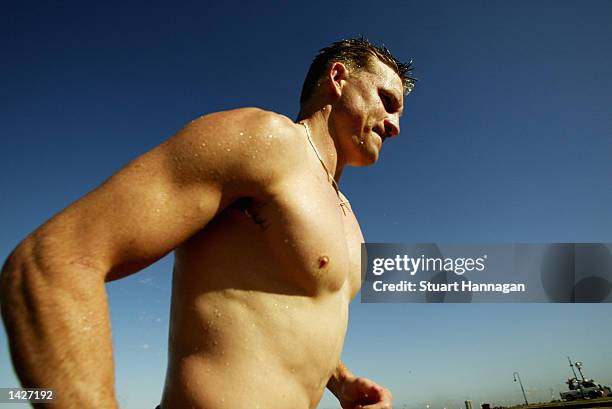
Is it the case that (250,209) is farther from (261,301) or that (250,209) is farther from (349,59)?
(349,59)

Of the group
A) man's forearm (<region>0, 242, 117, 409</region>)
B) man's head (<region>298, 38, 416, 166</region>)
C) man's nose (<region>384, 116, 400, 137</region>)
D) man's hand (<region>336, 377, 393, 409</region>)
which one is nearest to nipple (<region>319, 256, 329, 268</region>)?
man's forearm (<region>0, 242, 117, 409</region>)

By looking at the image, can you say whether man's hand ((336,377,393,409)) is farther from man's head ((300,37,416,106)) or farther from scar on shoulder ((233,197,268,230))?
man's head ((300,37,416,106))

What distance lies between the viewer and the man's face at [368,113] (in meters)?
2.63

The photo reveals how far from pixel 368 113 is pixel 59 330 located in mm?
2204

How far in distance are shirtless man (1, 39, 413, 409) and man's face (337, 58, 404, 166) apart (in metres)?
0.68

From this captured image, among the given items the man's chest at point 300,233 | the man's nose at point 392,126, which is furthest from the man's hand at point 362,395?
the man's nose at point 392,126

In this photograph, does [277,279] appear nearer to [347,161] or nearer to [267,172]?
[267,172]

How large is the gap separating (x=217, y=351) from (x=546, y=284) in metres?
13.6

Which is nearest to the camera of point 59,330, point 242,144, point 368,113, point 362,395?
point 59,330

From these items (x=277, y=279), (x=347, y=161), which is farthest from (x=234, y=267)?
(x=347, y=161)

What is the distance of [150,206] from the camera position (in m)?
1.34

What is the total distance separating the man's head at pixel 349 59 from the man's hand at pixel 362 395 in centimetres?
209

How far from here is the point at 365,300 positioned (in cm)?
1012

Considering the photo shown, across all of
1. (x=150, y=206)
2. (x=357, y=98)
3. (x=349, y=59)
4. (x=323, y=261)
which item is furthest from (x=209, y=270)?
(x=349, y=59)
